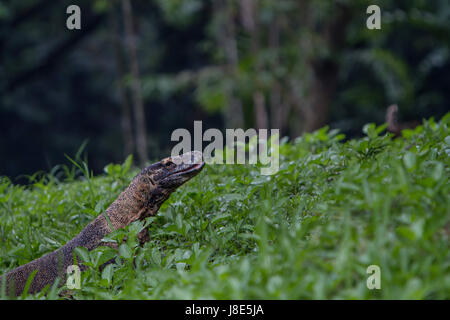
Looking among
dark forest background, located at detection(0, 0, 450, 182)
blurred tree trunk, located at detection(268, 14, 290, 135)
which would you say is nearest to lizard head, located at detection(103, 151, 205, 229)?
dark forest background, located at detection(0, 0, 450, 182)

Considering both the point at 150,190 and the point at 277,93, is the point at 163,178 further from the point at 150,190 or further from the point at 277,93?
the point at 277,93

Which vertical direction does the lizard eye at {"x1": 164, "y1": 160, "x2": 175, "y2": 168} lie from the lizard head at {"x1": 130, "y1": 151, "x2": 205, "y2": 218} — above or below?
above

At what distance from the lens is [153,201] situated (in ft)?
9.71

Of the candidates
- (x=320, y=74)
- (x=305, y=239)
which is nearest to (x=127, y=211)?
(x=305, y=239)

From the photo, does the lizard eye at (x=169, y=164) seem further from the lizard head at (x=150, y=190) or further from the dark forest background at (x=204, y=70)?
the dark forest background at (x=204, y=70)

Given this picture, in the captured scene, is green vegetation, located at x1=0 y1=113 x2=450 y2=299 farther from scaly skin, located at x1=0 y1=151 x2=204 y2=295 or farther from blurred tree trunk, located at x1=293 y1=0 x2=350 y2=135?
blurred tree trunk, located at x1=293 y1=0 x2=350 y2=135

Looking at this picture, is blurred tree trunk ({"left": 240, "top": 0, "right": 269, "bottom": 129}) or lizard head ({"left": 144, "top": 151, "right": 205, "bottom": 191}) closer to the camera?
lizard head ({"left": 144, "top": 151, "right": 205, "bottom": 191})

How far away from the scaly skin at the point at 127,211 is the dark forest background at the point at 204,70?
6.25 meters

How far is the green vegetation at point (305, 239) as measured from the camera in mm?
1569

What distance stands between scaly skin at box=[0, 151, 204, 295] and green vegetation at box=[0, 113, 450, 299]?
0.11m

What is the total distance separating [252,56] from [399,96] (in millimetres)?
3955

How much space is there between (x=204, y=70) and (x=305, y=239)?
1022 cm

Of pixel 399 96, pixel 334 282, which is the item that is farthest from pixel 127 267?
pixel 399 96

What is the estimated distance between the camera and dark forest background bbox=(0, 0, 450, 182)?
10961 millimetres
